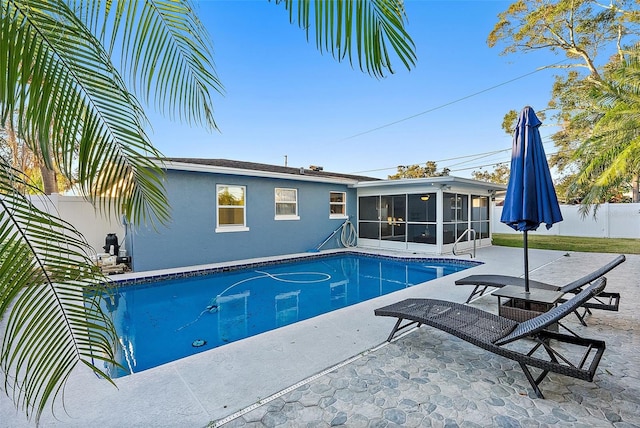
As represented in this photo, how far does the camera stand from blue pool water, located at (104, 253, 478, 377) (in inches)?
191

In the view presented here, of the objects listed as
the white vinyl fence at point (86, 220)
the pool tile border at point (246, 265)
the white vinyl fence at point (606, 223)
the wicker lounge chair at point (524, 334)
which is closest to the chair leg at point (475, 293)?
the wicker lounge chair at point (524, 334)

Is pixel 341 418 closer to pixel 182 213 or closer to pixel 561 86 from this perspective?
pixel 182 213

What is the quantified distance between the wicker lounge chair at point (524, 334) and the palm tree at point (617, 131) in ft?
21.6

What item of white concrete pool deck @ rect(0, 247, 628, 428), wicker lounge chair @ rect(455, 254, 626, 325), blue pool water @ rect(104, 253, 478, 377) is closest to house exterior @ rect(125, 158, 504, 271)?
blue pool water @ rect(104, 253, 478, 377)

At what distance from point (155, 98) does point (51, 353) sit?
156 cm

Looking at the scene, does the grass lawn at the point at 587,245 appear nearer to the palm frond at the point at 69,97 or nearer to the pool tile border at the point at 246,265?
the pool tile border at the point at 246,265

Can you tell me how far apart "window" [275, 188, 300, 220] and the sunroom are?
3.06 meters

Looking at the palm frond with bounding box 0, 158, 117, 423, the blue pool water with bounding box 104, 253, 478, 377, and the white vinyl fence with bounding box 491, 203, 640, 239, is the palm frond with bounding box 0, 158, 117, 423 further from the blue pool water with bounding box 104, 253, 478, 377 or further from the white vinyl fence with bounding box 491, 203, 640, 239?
the white vinyl fence with bounding box 491, 203, 640, 239

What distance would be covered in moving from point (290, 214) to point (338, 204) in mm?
2619

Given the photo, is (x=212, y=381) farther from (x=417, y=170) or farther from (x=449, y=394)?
(x=417, y=170)

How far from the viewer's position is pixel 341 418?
249 cm

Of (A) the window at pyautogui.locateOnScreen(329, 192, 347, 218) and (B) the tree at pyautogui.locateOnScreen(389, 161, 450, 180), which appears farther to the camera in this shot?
(B) the tree at pyautogui.locateOnScreen(389, 161, 450, 180)

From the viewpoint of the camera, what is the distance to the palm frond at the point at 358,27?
1209 millimetres

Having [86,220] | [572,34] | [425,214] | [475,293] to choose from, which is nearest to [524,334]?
[475,293]
